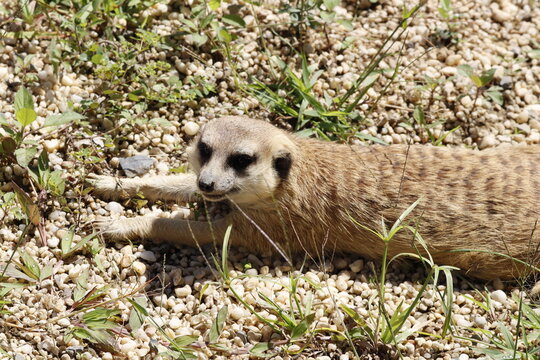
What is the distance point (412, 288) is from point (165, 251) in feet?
4.12

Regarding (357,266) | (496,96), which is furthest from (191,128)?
(496,96)

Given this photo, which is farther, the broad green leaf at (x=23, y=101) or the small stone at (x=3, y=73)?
the small stone at (x=3, y=73)

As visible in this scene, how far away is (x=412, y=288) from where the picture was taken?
3.73m

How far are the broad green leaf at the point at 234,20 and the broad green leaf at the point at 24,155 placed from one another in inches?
57.7

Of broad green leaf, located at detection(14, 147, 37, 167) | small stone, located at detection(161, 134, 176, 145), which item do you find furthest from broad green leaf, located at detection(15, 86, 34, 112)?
small stone, located at detection(161, 134, 176, 145)

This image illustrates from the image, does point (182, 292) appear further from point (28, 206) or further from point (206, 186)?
Result: point (28, 206)

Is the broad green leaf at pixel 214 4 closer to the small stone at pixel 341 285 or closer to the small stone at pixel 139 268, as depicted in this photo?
the small stone at pixel 139 268

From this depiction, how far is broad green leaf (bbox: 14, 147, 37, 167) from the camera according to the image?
3746 millimetres

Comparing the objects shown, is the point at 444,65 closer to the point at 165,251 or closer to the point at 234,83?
the point at 234,83

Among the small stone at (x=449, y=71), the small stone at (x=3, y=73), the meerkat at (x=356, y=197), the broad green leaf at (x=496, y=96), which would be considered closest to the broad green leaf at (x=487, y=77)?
the broad green leaf at (x=496, y=96)

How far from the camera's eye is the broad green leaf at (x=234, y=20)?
4629mm

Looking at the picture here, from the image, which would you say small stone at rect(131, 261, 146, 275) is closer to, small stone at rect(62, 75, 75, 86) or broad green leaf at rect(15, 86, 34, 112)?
broad green leaf at rect(15, 86, 34, 112)

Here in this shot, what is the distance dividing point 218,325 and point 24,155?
1.33 metres

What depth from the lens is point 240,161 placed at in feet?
12.4
